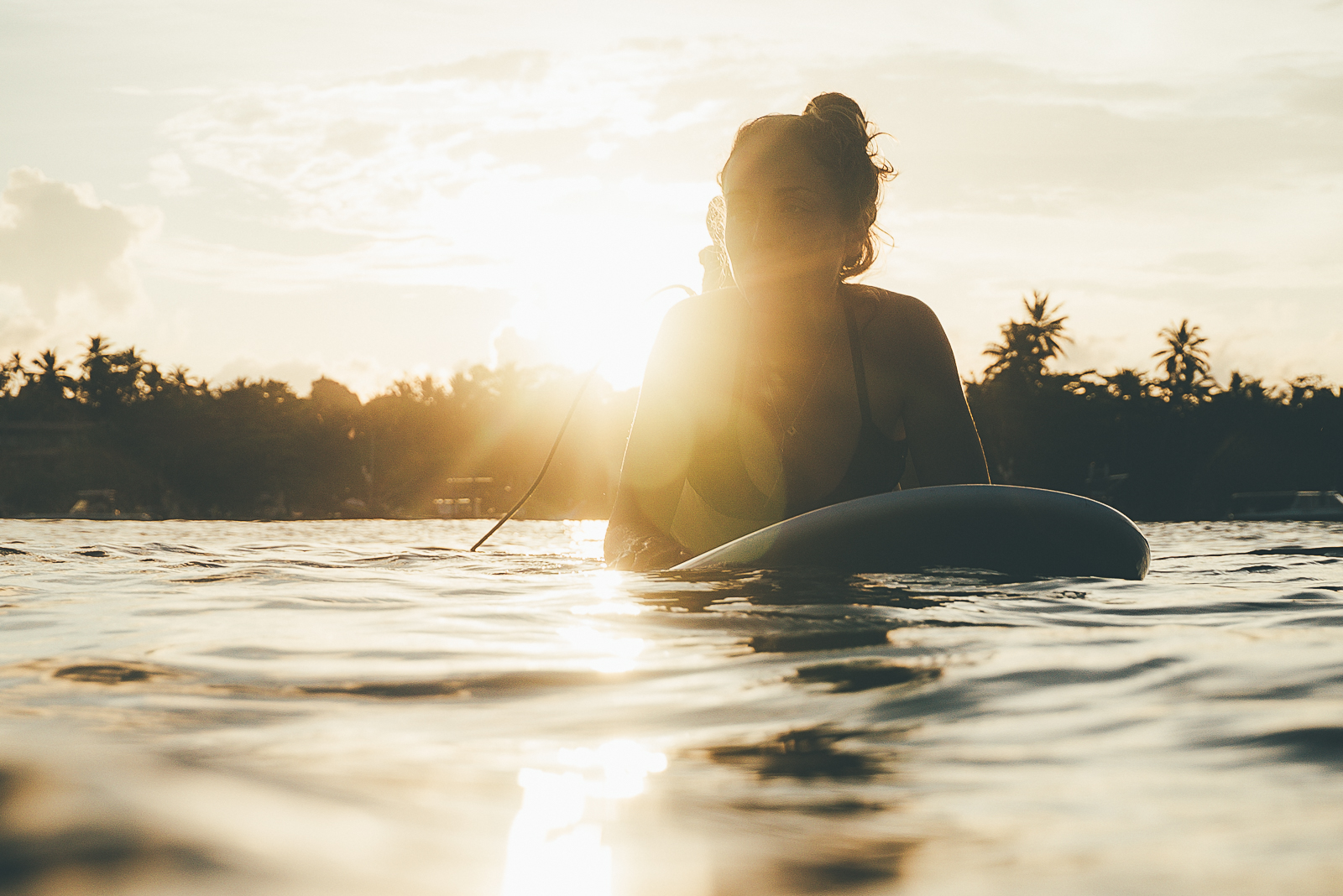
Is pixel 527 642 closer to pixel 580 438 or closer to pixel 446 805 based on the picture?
pixel 446 805

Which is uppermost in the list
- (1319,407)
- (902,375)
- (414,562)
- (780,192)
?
(1319,407)

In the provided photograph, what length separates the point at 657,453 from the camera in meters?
3.78

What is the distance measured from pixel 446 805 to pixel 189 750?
34cm

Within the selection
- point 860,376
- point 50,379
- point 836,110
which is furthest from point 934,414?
point 50,379

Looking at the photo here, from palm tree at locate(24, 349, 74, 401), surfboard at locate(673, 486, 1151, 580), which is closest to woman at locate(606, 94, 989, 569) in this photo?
surfboard at locate(673, 486, 1151, 580)

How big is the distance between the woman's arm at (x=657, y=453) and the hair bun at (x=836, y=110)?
0.89 meters

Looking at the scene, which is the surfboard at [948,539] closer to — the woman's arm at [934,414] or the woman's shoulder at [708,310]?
the woman's arm at [934,414]

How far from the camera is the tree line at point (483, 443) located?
49.1 metres

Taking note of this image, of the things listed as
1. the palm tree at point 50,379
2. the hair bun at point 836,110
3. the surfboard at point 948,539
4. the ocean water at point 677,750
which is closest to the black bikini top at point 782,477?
the surfboard at point 948,539

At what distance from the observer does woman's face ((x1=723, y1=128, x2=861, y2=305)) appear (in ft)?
11.6

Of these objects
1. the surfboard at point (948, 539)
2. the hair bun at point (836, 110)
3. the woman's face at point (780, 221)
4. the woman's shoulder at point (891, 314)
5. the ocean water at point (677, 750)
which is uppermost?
the hair bun at point (836, 110)

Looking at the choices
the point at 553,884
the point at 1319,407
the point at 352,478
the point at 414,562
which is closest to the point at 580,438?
the point at 352,478

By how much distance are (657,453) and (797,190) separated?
3.51 ft

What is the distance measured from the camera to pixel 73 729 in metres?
1.12
